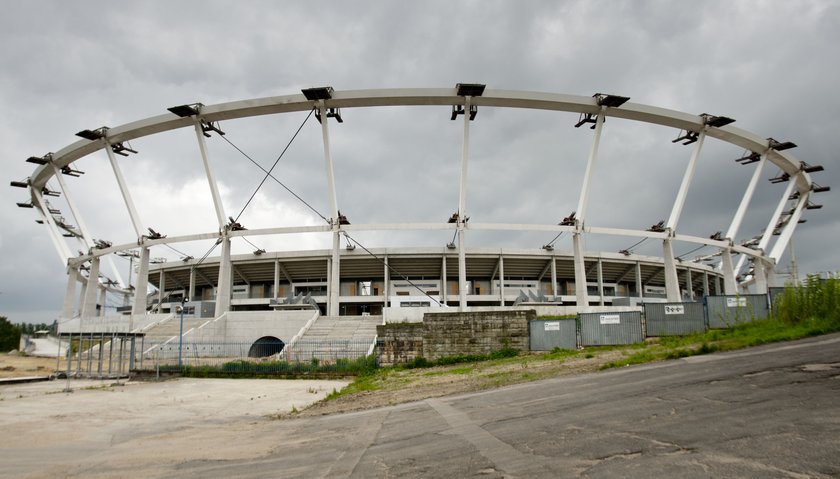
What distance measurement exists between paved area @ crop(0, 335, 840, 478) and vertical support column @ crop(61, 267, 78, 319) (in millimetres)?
51546

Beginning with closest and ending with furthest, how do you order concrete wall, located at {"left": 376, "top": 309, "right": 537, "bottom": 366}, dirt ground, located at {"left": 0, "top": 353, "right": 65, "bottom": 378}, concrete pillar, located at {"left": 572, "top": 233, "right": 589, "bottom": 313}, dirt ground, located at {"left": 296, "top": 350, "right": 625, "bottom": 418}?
dirt ground, located at {"left": 296, "top": 350, "right": 625, "bottom": 418}
concrete wall, located at {"left": 376, "top": 309, "right": 537, "bottom": 366}
dirt ground, located at {"left": 0, "top": 353, "right": 65, "bottom": 378}
concrete pillar, located at {"left": 572, "top": 233, "right": 589, "bottom": 313}

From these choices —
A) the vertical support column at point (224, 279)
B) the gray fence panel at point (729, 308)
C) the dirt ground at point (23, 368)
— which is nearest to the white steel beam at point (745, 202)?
the gray fence panel at point (729, 308)

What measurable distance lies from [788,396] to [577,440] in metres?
2.43

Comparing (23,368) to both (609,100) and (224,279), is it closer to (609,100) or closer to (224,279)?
(224,279)

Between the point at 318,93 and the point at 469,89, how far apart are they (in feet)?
35.1

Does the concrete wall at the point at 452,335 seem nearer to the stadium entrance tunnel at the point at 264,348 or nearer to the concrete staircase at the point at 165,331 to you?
the stadium entrance tunnel at the point at 264,348

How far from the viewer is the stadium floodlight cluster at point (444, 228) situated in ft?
117

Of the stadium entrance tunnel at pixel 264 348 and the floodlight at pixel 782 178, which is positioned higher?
the floodlight at pixel 782 178

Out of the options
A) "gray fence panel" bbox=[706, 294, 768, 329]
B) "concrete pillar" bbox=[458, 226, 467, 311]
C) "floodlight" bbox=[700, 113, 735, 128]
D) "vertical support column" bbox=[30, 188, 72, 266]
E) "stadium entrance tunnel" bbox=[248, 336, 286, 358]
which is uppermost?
"floodlight" bbox=[700, 113, 735, 128]

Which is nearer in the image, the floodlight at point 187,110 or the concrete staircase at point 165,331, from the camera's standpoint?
the concrete staircase at point 165,331

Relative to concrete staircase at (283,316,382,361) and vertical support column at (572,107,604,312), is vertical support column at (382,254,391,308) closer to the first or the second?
concrete staircase at (283,316,382,361)

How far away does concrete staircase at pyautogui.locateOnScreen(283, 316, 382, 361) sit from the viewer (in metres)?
25.7

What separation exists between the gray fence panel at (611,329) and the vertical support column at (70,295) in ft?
184

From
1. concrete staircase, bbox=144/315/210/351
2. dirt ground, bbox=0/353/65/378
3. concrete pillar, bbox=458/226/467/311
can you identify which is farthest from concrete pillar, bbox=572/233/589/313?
dirt ground, bbox=0/353/65/378
